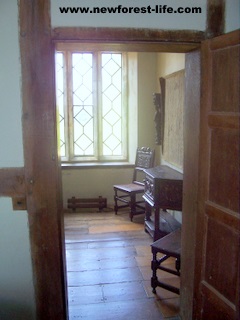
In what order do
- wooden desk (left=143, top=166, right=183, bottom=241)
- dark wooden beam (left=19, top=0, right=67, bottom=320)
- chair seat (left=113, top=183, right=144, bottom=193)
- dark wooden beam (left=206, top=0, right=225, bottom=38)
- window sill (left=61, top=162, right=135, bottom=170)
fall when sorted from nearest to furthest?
dark wooden beam (left=19, top=0, right=67, bottom=320) → dark wooden beam (left=206, top=0, right=225, bottom=38) → wooden desk (left=143, top=166, right=183, bottom=241) → chair seat (left=113, top=183, right=144, bottom=193) → window sill (left=61, top=162, right=135, bottom=170)

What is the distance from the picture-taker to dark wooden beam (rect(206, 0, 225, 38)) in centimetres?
204

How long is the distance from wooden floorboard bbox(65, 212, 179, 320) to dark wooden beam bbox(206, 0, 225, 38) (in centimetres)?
226

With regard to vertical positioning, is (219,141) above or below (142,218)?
above

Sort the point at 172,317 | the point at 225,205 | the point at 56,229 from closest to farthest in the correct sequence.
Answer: the point at 225,205, the point at 56,229, the point at 172,317

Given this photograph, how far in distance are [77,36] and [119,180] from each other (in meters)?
3.78

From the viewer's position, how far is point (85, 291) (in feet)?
10.0

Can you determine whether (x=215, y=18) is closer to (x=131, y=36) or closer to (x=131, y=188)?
(x=131, y=36)

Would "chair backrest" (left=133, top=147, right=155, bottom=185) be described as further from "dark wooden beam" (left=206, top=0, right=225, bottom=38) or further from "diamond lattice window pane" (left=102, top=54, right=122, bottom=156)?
"dark wooden beam" (left=206, top=0, right=225, bottom=38)

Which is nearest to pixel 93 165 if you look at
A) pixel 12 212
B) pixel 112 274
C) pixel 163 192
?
pixel 163 192

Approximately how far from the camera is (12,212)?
6.91 feet

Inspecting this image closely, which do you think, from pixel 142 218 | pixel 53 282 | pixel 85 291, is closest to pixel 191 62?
pixel 53 282

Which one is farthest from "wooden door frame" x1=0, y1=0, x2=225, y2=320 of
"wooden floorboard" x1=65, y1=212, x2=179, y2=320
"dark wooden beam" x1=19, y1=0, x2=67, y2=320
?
"wooden floorboard" x1=65, y1=212, x2=179, y2=320

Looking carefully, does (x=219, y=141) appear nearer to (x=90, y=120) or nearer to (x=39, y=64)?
(x=39, y=64)

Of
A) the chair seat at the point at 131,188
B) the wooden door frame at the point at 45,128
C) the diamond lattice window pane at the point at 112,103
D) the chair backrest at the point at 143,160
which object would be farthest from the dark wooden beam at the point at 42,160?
the diamond lattice window pane at the point at 112,103
